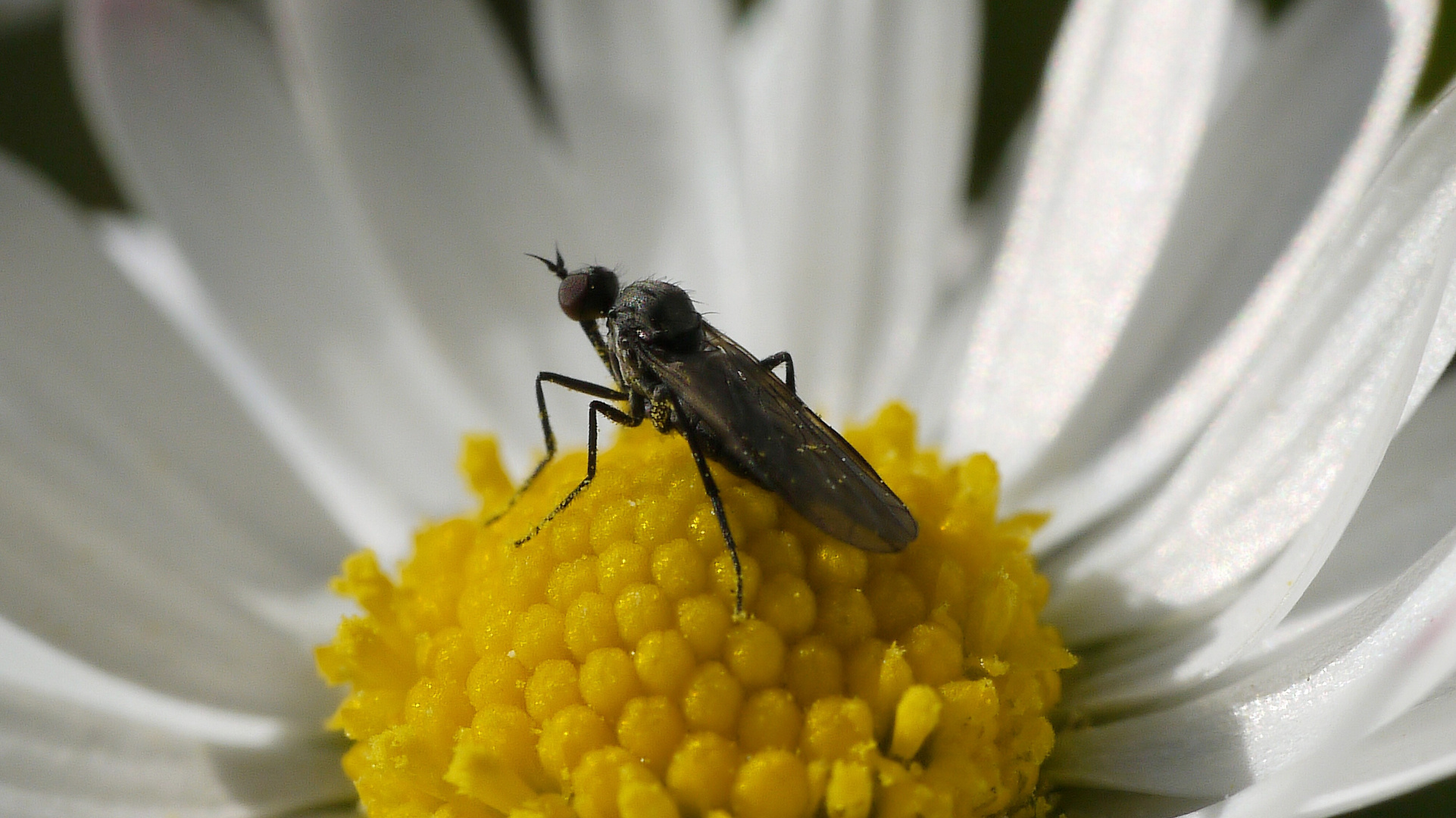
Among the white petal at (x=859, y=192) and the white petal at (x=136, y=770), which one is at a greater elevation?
the white petal at (x=859, y=192)

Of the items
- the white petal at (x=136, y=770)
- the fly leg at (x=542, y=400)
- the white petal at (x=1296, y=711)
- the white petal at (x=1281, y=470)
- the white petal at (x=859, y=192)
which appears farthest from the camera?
the white petal at (x=859, y=192)

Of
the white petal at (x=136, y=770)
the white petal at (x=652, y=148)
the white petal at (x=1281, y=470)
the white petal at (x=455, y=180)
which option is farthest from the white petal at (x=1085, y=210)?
the white petal at (x=136, y=770)

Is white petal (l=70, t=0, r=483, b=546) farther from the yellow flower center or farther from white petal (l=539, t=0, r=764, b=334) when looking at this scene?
the yellow flower center

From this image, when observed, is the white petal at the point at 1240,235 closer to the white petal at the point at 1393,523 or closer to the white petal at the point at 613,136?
the white petal at the point at 1393,523

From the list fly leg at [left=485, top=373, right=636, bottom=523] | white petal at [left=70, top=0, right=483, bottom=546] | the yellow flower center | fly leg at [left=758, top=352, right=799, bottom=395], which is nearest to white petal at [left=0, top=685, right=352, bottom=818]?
the yellow flower center

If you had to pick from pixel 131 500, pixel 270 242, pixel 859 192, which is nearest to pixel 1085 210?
pixel 859 192

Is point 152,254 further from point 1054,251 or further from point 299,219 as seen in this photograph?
point 1054,251

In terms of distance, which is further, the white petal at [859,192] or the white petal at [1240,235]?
the white petal at [859,192]
